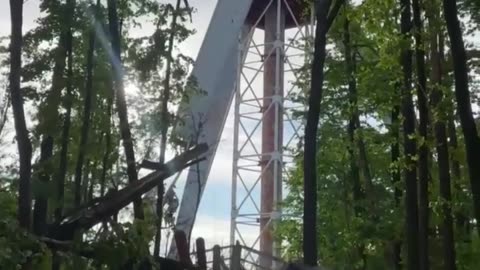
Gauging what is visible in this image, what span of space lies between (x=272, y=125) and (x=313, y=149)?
12437 millimetres

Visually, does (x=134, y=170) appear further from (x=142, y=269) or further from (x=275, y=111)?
(x=275, y=111)

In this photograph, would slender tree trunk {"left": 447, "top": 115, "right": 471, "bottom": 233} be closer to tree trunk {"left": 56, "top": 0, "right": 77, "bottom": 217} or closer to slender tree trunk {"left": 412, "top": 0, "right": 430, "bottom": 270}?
slender tree trunk {"left": 412, "top": 0, "right": 430, "bottom": 270}

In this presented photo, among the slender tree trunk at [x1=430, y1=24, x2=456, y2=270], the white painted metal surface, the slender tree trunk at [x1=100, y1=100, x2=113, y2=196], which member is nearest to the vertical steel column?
the white painted metal surface

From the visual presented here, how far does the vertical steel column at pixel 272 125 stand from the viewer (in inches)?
856

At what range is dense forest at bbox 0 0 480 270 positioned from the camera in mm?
8688

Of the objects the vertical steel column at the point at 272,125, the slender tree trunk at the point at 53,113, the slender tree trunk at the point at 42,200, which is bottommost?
the slender tree trunk at the point at 42,200

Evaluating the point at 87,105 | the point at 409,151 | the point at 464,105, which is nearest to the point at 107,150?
the point at 87,105

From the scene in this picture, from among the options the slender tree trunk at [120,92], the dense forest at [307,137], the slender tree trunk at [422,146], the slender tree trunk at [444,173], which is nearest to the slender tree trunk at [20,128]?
the dense forest at [307,137]

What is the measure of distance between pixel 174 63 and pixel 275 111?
9.63 m

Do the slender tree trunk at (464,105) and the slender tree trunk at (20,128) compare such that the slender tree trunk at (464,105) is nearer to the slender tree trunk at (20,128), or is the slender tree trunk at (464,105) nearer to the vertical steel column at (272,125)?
the slender tree trunk at (20,128)

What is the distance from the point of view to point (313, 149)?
10.4 metres

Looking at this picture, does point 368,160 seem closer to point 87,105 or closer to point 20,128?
point 87,105

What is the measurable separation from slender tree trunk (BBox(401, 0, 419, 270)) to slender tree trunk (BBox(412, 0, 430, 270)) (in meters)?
0.10

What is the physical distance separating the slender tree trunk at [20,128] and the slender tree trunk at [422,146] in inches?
172
